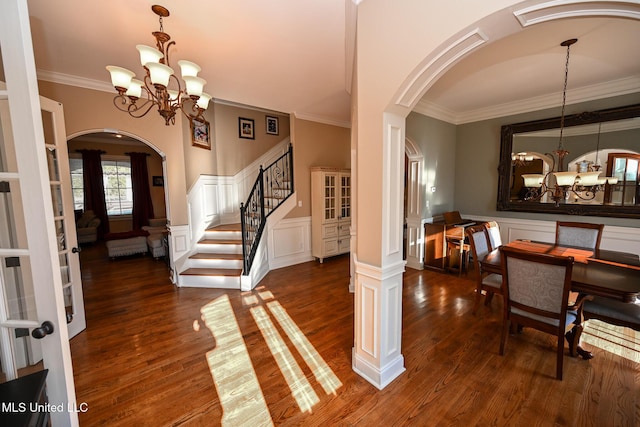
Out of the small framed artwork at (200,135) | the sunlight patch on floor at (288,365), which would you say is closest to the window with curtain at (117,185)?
the small framed artwork at (200,135)

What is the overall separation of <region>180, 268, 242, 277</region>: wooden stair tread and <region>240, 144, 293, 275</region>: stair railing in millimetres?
301

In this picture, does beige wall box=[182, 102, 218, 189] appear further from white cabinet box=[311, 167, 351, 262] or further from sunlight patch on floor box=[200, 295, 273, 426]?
sunlight patch on floor box=[200, 295, 273, 426]

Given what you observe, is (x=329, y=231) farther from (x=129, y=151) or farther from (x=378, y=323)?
(x=129, y=151)

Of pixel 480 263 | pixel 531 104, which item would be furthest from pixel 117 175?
pixel 531 104

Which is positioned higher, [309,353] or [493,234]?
[493,234]

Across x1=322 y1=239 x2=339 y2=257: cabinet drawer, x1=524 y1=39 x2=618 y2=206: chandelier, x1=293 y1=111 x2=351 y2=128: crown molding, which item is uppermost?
x1=293 y1=111 x2=351 y2=128: crown molding

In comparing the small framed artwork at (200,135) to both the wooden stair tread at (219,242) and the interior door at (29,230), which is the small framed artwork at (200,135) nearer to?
the wooden stair tread at (219,242)

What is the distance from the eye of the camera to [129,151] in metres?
7.16

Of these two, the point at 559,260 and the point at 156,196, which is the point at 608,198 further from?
the point at 156,196

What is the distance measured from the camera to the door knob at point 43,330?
1.02 m

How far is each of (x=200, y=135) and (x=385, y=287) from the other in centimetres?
422

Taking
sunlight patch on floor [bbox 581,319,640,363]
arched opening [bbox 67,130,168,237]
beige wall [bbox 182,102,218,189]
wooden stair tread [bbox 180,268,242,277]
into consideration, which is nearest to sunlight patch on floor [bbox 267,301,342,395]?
wooden stair tread [bbox 180,268,242,277]

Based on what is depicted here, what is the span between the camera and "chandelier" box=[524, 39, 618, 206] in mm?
2557

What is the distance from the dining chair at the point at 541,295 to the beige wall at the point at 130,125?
13.9 feet
